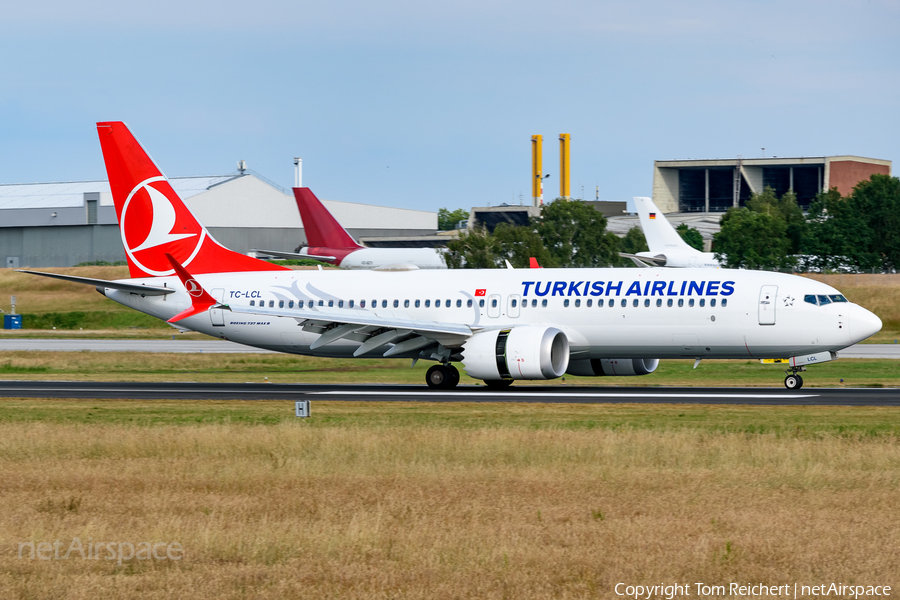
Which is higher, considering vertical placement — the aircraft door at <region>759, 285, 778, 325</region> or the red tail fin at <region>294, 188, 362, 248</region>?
the red tail fin at <region>294, 188, 362, 248</region>

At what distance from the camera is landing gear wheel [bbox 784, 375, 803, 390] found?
32.7 meters

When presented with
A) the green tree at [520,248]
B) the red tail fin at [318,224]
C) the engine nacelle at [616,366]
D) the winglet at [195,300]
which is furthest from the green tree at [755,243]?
the winglet at [195,300]

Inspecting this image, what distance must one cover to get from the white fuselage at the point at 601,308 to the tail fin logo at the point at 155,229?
229 centimetres

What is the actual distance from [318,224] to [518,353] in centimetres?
4649

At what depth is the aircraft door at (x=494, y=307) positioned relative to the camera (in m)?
35.0

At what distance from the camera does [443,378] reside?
35.2 meters

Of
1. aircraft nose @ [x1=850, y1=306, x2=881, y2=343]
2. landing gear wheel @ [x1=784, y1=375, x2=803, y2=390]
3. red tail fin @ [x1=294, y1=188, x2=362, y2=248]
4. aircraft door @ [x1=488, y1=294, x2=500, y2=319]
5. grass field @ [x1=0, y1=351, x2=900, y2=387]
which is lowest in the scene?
grass field @ [x1=0, y1=351, x2=900, y2=387]

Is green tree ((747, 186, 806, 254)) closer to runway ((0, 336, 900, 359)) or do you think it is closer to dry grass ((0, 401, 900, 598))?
runway ((0, 336, 900, 359))

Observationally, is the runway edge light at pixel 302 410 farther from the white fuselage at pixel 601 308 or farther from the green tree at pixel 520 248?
the green tree at pixel 520 248

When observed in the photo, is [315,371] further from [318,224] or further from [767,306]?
[318,224]

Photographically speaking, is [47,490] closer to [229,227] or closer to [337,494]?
[337,494]

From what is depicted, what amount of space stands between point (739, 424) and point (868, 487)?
304 inches
